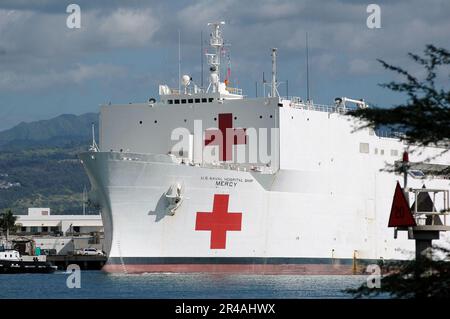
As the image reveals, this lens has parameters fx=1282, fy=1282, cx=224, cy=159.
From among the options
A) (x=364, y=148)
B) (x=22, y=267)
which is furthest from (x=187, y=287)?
(x=22, y=267)

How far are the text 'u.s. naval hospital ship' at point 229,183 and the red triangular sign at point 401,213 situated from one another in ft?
74.3

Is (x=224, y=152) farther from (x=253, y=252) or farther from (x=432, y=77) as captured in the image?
(x=432, y=77)

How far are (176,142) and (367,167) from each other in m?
9.02

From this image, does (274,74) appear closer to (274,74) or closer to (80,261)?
(274,74)

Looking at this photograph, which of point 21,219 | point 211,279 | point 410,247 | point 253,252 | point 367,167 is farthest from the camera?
point 21,219

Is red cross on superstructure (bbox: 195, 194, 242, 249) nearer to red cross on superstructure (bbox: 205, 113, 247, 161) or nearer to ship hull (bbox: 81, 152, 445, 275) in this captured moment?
ship hull (bbox: 81, 152, 445, 275)

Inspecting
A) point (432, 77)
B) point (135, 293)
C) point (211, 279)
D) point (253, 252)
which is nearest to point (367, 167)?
point (253, 252)

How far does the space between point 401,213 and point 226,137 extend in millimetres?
24912

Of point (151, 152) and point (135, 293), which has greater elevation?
point (151, 152)

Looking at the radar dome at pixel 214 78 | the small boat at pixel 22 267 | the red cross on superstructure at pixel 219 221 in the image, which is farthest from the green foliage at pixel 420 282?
the small boat at pixel 22 267

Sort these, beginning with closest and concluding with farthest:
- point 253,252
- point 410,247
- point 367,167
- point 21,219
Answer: point 253,252, point 367,167, point 410,247, point 21,219

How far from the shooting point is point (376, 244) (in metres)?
51.4

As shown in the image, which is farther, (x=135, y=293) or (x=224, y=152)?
(x=224, y=152)

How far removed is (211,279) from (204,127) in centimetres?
655
